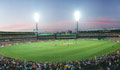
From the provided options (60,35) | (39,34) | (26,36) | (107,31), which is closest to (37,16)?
(26,36)

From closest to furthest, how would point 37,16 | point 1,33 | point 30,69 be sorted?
point 30,69
point 1,33
point 37,16

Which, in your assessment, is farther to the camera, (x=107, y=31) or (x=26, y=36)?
(x=26, y=36)

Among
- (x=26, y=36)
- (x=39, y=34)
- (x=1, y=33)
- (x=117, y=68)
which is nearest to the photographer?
(x=117, y=68)

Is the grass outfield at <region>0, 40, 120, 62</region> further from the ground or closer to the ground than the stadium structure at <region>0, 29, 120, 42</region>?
closer to the ground

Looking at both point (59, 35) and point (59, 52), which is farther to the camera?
point (59, 35)

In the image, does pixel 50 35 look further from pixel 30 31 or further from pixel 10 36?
pixel 10 36

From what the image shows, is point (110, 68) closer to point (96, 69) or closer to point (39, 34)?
point (96, 69)

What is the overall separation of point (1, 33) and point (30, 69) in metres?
65.9

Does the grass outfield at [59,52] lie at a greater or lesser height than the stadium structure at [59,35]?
lesser

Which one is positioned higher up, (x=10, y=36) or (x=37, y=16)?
(x=37, y=16)

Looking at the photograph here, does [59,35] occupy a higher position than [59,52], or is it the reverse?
[59,35]

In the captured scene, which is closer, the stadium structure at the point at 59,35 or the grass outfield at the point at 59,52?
the grass outfield at the point at 59,52

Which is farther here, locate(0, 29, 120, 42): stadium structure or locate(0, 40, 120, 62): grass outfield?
locate(0, 29, 120, 42): stadium structure

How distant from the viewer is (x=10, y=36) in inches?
3145
